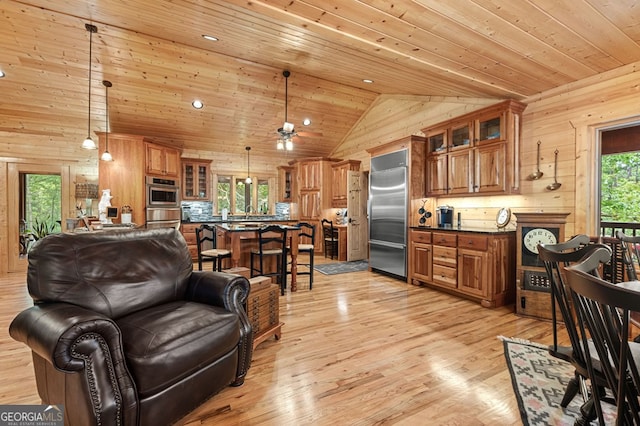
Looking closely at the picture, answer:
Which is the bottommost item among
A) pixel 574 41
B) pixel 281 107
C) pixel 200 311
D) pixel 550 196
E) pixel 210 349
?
pixel 210 349

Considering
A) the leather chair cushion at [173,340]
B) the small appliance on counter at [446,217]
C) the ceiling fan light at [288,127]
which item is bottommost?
the leather chair cushion at [173,340]

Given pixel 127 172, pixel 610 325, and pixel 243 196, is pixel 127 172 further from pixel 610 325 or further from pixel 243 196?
pixel 610 325

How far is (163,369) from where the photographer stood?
A: 1.48 metres

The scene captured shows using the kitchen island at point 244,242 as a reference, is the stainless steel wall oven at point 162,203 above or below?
above

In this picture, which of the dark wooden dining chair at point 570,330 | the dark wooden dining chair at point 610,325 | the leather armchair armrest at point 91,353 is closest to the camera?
the dark wooden dining chair at point 610,325

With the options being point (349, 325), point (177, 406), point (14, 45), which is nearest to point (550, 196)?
point (349, 325)

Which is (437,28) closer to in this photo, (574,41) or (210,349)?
(574,41)

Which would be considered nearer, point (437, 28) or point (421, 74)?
point (437, 28)

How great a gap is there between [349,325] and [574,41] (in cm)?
338

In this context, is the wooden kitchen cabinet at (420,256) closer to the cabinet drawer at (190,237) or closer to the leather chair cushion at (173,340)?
A: the leather chair cushion at (173,340)

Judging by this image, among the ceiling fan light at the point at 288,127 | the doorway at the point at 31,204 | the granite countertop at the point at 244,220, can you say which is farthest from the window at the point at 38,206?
the ceiling fan light at the point at 288,127

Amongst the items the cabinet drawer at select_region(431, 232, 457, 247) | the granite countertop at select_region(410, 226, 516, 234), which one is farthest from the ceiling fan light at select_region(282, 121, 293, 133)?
the cabinet drawer at select_region(431, 232, 457, 247)

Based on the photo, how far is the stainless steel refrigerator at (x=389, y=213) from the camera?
478cm

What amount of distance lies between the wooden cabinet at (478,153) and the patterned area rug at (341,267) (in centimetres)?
216
